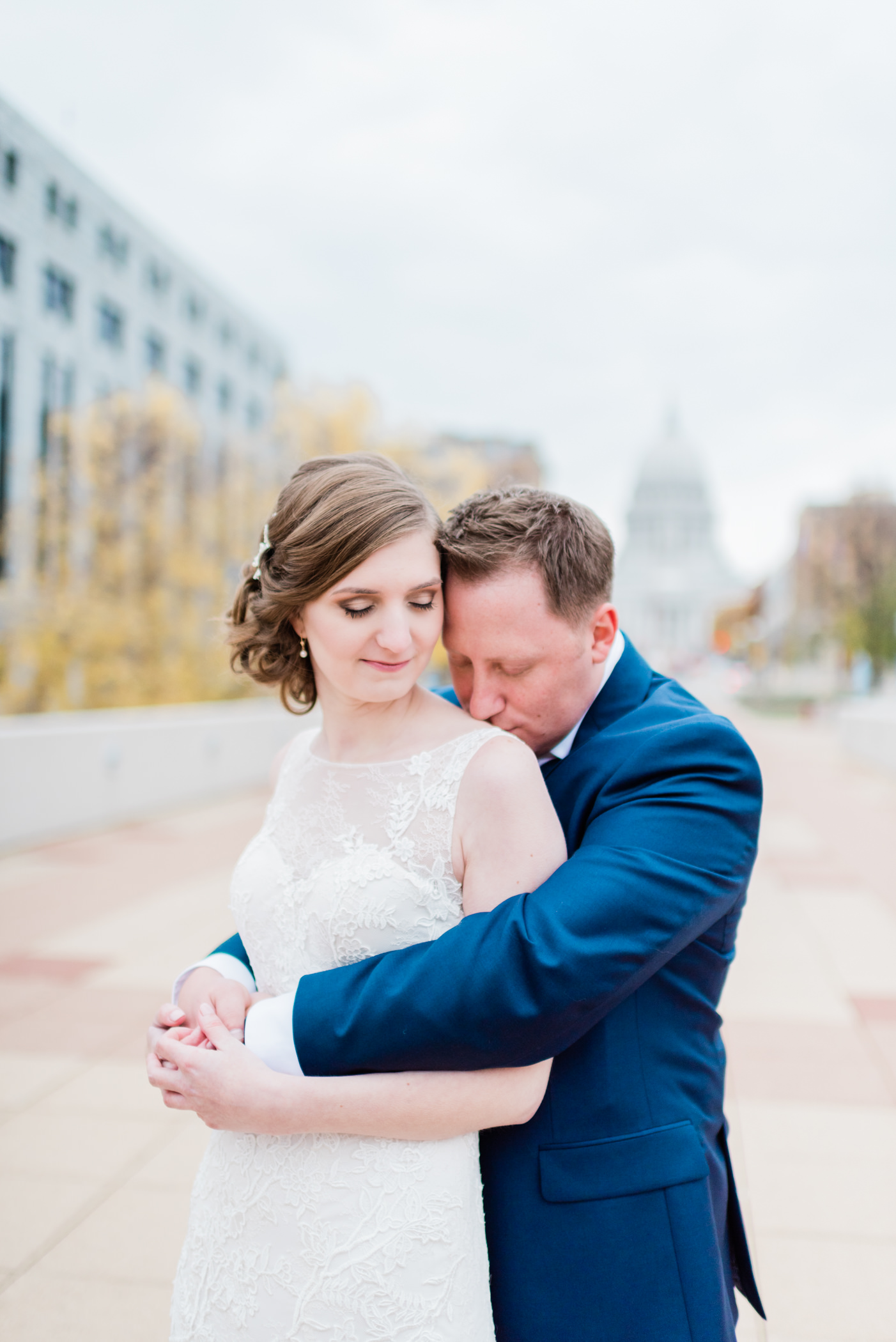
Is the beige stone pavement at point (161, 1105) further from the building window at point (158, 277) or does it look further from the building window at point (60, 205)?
the building window at point (158, 277)

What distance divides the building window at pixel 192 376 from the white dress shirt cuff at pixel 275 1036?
110 feet

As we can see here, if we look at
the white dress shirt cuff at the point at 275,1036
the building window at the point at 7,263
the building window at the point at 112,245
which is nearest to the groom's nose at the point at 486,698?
the white dress shirt cuff at the point at 275,1036

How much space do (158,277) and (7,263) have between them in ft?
43.6

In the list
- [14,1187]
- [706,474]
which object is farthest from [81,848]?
[706,474]

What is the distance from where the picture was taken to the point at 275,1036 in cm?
156

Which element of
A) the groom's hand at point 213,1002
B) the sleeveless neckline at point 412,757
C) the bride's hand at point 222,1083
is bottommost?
the bride's hand at point 222,1083

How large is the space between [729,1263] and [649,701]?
3.54ft

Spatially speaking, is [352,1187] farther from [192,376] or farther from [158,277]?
[192,376]

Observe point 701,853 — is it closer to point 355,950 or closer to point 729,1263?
point 355,950

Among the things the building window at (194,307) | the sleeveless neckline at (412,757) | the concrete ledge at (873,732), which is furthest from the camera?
the building window at (194,307)

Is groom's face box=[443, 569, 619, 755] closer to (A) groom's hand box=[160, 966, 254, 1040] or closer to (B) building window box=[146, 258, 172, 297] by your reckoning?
(A) groom's hand box=[160, 966, 254, 1040]

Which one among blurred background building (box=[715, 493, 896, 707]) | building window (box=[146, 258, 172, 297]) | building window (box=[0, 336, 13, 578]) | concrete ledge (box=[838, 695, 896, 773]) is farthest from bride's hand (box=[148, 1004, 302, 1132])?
blurred background building (box=[715, 493, 896, 707])

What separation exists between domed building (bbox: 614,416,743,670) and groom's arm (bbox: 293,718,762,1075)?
365 feet

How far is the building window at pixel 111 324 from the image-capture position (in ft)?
78.9
